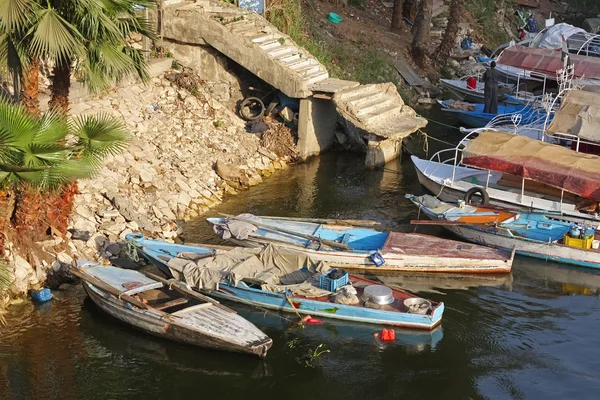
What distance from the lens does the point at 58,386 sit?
14711 millimetres

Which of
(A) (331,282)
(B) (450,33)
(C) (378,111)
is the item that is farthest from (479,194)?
(B) (450,33)

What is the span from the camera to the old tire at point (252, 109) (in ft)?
86.8

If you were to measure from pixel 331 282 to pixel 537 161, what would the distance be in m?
7.08

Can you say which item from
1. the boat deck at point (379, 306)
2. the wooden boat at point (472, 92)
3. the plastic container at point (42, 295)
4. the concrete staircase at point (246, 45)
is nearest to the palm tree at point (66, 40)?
the plastic container at point (42, 295)

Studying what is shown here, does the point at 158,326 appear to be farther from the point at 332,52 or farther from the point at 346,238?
the point at 332,52

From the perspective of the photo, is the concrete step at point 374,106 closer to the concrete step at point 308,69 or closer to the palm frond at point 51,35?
the concrete step at point 308,69

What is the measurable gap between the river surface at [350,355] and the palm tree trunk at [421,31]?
1829 centimetres

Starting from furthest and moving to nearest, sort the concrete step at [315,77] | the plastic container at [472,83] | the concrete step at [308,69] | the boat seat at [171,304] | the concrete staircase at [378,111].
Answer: the plastic container at [472,83]
the concrete step at [308,69]
the concrete step at [315,77]
the concrete staircase at [378,111]
the boat seat at [171,304]

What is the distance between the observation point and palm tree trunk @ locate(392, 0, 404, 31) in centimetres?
3731

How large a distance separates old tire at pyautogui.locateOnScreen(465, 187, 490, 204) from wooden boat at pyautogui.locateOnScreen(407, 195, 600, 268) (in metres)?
0.26

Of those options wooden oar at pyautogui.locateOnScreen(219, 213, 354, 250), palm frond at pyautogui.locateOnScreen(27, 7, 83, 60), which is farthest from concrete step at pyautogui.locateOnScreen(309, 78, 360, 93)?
palm frond at pyautogui.locateOnScreen(27, 7, 83, 60)

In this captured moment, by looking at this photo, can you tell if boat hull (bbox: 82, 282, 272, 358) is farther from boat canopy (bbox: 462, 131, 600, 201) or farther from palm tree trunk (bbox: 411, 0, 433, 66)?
palm tree trunk (bbox: 411, 0, 433, 66)

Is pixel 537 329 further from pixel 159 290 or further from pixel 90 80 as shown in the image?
pixel 90 80

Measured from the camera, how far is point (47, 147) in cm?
1462
